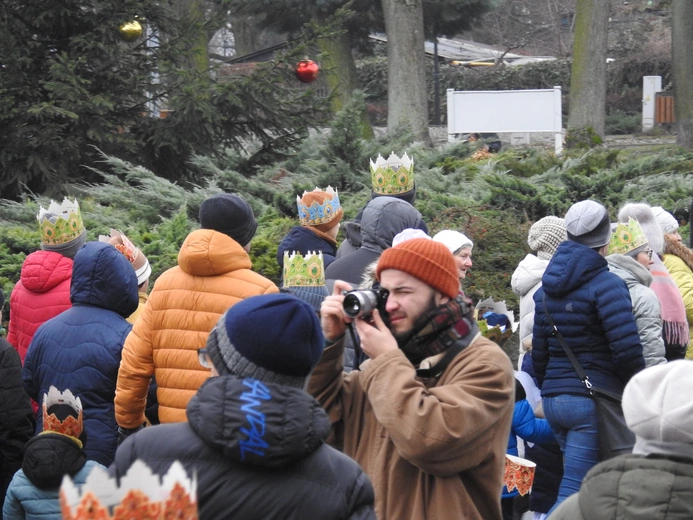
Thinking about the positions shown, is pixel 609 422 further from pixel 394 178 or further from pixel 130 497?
pixel 130 497

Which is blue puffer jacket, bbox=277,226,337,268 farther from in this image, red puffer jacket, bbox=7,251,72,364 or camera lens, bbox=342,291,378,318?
camera lens, bbox=342,291,378,318

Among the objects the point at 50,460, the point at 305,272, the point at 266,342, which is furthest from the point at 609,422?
the point at 266,342

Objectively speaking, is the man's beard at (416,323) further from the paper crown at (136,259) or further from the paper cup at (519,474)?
the paper crown at (136,259)

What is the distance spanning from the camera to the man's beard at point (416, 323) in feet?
9.79

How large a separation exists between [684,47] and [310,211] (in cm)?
1691

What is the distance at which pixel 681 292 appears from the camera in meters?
6.68

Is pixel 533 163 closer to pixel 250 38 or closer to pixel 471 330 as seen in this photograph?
pixel 471 330

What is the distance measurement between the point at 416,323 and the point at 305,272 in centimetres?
180

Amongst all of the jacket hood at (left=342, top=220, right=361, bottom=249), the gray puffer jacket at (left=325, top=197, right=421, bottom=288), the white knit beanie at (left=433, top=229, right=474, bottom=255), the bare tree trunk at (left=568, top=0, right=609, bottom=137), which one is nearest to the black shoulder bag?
the white knit beanie at (left=433, top=229, right=474, bottom=255)

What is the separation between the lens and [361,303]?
291cm

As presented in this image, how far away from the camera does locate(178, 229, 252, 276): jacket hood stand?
14.5ft

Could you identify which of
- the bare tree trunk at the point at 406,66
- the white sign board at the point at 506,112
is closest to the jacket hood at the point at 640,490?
the white sign board at the point at 506,112

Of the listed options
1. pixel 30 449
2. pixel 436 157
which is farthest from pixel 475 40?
pixel 30 449

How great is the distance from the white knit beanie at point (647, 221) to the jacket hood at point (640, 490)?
13.6 feet
